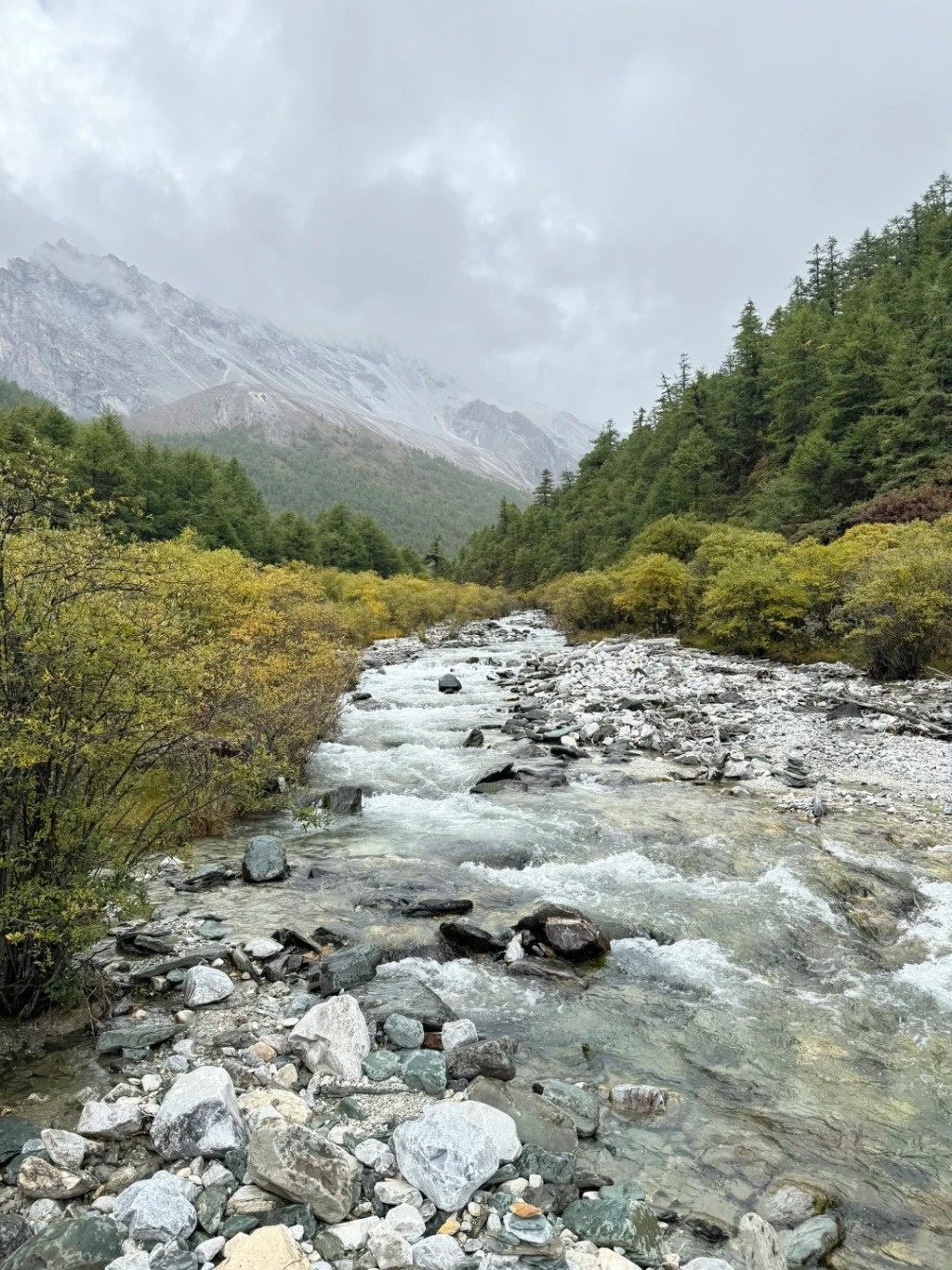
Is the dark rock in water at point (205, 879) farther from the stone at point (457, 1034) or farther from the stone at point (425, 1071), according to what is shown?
the stone at point (425, 1071)

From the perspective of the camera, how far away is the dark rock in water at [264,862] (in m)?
10.6

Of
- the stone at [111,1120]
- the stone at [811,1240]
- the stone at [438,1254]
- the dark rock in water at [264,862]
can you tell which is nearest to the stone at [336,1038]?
the stone at [111,1120]

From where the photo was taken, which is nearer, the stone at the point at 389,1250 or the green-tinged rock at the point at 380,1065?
the stone at the point at 389,1250

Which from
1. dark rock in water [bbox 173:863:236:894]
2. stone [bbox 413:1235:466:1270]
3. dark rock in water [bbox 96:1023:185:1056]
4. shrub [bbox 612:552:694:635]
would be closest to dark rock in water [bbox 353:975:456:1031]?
dark rock in water [bbox 96:1023:185:1056]

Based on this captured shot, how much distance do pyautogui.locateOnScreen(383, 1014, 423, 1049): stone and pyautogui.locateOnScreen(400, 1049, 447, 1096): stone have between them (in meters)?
0.18

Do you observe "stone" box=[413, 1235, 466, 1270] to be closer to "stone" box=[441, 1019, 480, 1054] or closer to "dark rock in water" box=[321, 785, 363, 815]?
"stone" box=[441, 1019, 480, 1054]

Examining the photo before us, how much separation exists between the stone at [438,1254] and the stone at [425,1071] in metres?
1.59

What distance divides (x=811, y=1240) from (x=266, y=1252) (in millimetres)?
3423

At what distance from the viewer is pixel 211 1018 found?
6.68m

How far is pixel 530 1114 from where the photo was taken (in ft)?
18.1

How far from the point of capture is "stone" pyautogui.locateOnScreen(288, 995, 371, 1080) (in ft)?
19.7

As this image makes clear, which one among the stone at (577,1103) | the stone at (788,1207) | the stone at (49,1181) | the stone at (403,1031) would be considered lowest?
the stone at (577,1103)

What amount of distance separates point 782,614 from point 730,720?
40.4ft

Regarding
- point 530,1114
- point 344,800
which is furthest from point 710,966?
point 344,800
